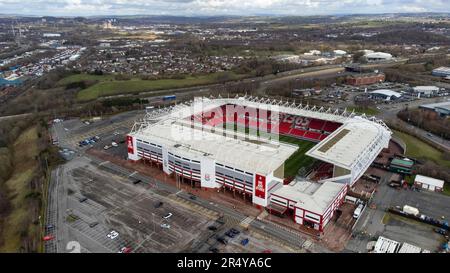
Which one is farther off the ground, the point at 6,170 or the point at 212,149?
the point at 212,149

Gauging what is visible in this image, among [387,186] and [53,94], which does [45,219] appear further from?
[53,94]

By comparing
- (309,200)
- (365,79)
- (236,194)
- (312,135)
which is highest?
(365,79)

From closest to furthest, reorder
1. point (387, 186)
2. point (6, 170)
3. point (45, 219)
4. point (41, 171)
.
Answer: point (45, 219) → point (387, 186) → point (41, 171) → point (6, 170)

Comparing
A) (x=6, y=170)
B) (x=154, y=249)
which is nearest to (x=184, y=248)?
(x=154, y=249)

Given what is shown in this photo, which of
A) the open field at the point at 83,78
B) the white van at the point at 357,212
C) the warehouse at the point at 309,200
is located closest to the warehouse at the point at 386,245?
the white van at the point at 357,212

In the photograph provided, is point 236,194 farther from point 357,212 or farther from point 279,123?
point 279,123

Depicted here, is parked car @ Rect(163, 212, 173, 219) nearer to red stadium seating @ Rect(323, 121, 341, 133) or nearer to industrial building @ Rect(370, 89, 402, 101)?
red stadium seating @ Rect(323, 121, 341, 133)

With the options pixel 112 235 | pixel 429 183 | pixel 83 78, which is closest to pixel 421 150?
pixel 429 183
